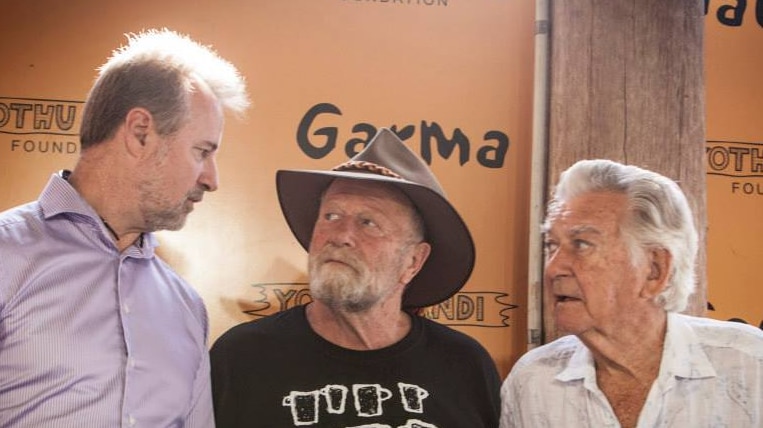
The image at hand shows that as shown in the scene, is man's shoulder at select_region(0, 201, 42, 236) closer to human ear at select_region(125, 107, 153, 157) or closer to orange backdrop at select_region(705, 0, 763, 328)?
human ear at select_region(125, 107, 153, 157)

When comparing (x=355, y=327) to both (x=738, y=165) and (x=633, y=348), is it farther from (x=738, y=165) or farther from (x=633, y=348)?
(x=738, y=165)

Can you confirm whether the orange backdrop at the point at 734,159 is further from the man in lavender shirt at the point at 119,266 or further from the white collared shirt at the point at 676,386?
the man in lavender shirt at the point at 119,266

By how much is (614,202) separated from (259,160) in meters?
1.57

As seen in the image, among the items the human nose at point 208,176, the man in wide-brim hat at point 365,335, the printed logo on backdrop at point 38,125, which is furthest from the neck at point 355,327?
the printed logo on backdrop at point 38,125

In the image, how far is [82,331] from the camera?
2287 millimetres

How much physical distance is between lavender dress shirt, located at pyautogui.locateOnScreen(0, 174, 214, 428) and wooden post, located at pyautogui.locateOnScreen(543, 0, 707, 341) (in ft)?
4.57

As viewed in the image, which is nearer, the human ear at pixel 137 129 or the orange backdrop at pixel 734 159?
the human ear at pixel 137 129

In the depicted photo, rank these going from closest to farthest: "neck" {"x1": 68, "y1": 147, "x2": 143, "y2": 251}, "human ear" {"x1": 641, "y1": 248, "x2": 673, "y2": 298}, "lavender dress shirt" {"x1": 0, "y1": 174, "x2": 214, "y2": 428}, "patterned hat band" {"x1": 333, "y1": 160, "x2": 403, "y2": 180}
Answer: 1. "lavender dress shirt" {"x1": 0, "y1": 174, "x2": 214, "y2": 428}
2. "neck" {"x1": 68, "y1": 147, "x2": 143, "y2": 251}
3. "human ear" {"x1": 641, "y1": 248, "x2": 673, "y2": 298}
4. "patterned hat band" {"x1": 333, "y1": 160, "x2": 403, "y2": 180}

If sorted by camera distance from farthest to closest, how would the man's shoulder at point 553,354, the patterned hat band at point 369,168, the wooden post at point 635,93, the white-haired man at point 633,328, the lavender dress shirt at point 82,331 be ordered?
1. the wooden post at point 635,93
2. the patterned hat band at point 369,168
3. the man's shoulder at point 553,354
4. the white-haired man at point 633,328
5. the lavender dress shirt at point 82,331

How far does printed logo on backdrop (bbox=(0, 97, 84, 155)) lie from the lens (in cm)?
360

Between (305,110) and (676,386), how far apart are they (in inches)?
72.8

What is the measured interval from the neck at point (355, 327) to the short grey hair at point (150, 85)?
780 mm

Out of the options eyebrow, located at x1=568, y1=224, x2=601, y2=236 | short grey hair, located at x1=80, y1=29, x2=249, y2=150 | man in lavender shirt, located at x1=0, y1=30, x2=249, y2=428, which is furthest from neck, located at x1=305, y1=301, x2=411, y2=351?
short grey hair, located at x1=80, y1=29, x2=249, y2=150

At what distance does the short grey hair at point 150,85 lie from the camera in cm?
248
